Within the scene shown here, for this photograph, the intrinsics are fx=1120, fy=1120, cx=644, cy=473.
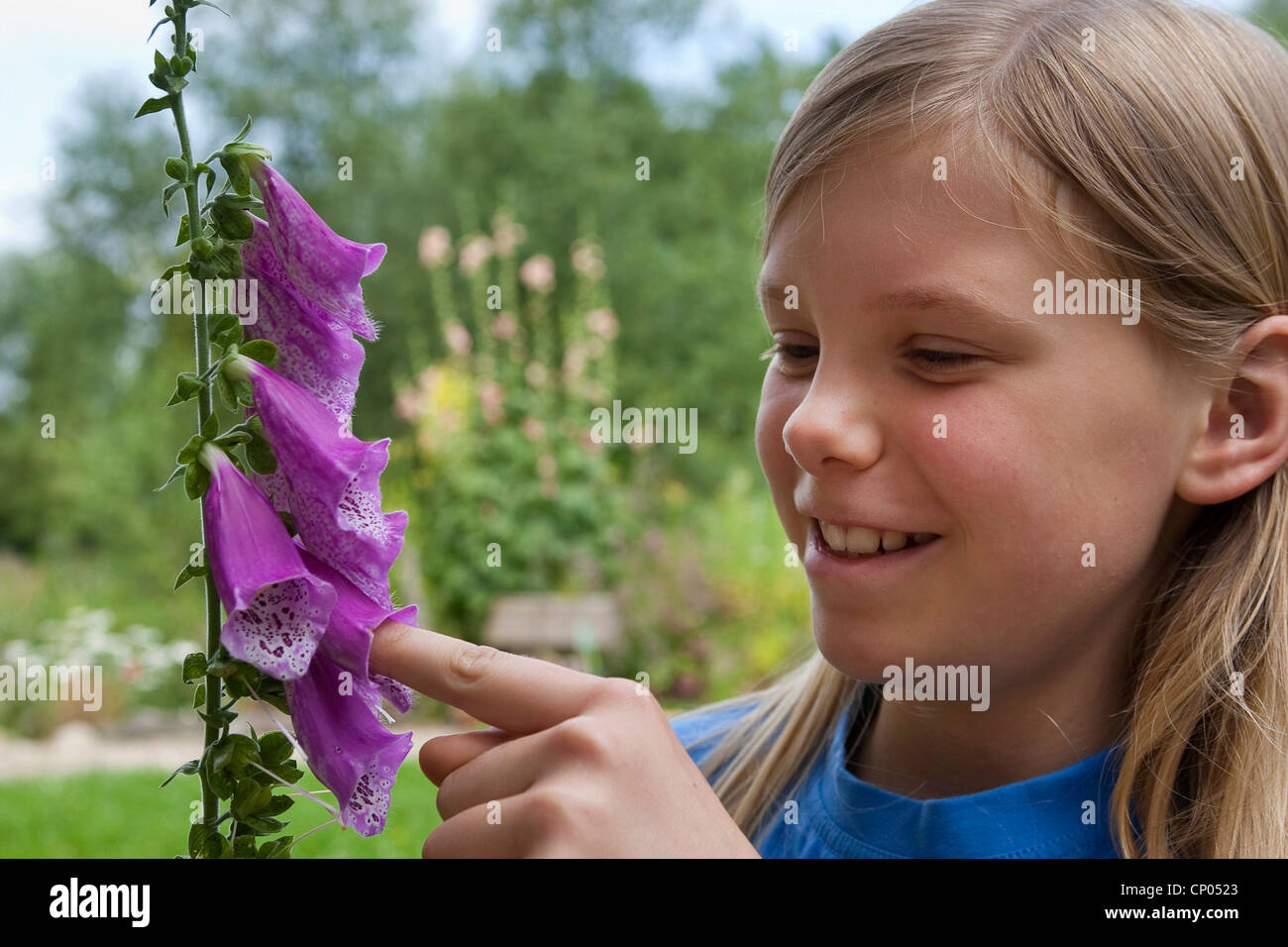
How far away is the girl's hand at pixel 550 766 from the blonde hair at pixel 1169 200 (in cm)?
56

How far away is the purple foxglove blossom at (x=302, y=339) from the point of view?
26.1 inches

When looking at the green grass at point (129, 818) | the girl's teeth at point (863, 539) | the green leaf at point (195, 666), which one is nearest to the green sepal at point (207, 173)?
the green leaf at point (195, 666)

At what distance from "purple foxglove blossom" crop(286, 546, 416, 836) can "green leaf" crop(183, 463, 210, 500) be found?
2.9 inches

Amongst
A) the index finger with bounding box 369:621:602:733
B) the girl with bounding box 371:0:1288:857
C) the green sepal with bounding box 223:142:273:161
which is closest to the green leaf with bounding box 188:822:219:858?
the index finger with bounding box 369:621:602:733

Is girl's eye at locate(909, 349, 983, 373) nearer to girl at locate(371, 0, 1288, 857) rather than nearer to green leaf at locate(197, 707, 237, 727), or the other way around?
girl at locate(371, 0, 1288, 857)

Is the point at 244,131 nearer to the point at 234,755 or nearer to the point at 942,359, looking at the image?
the point at 234,755

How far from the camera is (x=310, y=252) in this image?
64 cm

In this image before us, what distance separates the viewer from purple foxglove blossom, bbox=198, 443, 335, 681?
57cm

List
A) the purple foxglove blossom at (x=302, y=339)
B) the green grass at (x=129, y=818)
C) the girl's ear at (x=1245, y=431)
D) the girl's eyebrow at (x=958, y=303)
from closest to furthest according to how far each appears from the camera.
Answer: the purple foxglove blossom at (x=302, y=339) → the girl's eyebrow at (x=958, y=303) → the girl's ear at (x=1245, y=431) → the green grass at (x=129, y=818)

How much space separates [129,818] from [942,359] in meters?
3.37

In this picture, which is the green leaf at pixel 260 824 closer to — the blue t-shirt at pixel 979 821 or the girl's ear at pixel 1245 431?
the blue t-shirt at pixel 979 821

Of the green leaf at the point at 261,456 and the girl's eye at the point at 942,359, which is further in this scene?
the girl's eye at the point at 942,359
